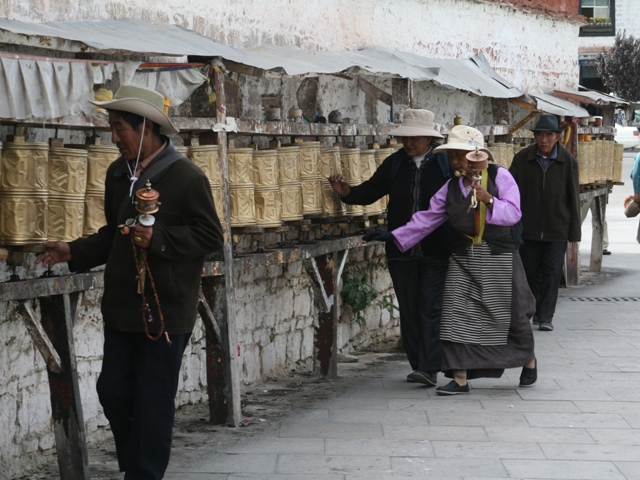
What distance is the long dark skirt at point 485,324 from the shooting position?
8.41m

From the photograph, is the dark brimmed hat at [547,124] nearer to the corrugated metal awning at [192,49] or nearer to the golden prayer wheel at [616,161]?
the corrugated metal awning at [192,49]

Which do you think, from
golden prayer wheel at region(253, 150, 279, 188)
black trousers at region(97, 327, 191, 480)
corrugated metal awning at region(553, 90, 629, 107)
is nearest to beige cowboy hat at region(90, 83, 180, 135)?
black trousers at region(97, 327, 191, 480)

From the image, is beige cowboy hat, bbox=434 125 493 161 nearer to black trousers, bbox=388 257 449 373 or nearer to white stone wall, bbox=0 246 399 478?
black trousers, bbox=388 257 449 373

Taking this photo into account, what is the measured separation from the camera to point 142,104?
17.6 ft

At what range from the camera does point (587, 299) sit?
14117mm

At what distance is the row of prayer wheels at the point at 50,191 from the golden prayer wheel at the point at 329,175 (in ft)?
8.22

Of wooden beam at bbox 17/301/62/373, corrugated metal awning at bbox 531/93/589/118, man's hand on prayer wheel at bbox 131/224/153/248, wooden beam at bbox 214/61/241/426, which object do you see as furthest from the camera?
corrugated metal awning at bbox 531/93/589/118

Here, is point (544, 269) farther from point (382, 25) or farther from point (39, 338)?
point (39, 338)

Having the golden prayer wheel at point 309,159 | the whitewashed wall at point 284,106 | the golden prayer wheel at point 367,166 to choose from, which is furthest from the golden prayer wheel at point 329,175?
the whitewashed wall at point 284,106

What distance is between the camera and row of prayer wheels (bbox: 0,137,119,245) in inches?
227

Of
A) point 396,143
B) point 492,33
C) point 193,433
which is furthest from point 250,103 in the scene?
point 492,33

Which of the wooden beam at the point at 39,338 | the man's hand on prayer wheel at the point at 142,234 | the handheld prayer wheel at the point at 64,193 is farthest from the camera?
the handheld prayer wheel at the point at 64,193

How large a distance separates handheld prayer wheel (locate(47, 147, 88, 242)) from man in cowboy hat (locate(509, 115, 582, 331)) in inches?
242

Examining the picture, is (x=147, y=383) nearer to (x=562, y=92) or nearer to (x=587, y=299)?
(x=587, y=299)
